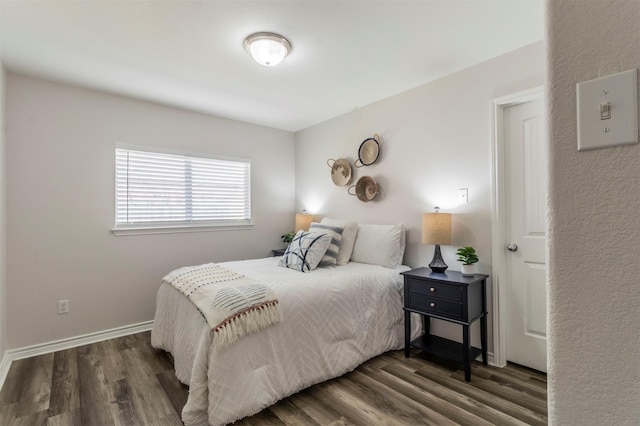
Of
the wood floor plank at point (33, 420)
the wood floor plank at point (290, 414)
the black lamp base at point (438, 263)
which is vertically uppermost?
the black lamp base at point (438, 263)

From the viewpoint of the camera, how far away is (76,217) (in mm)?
2980

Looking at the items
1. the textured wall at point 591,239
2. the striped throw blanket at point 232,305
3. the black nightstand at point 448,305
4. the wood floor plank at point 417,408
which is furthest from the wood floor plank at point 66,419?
the textured wall at point 591,239

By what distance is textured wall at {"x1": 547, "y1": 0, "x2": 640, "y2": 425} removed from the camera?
1.59 ft

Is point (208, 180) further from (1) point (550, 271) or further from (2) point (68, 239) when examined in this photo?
(1) point (550, 271)

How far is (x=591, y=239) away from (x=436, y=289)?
82.0 inches

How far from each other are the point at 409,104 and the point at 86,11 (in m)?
2.64

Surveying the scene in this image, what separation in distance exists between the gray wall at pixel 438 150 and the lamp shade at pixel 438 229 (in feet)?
0.70

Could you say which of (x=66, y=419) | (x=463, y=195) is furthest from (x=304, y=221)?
(x=66, y=419)

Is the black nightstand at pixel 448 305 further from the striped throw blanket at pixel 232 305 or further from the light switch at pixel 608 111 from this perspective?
the light switch at pixel 608 111

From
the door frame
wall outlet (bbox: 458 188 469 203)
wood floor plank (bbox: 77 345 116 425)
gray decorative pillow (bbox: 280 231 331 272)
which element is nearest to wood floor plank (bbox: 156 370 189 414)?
wood floor plank (bbox: 77 345 116 425)

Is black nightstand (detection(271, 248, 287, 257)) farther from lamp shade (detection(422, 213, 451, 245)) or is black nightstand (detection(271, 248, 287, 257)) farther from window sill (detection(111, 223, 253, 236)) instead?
lamp shade (detection(422, 213, 451, 245))

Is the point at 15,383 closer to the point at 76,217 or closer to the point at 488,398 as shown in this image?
the point at 76,217

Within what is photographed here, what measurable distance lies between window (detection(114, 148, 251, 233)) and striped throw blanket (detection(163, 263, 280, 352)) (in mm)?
1437

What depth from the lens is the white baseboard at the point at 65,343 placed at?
8.35 ft
